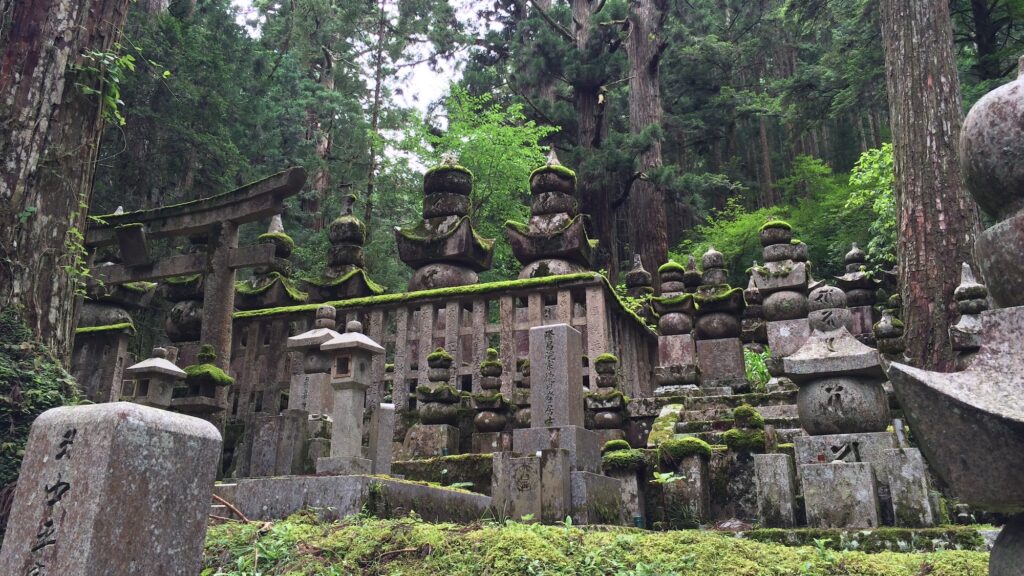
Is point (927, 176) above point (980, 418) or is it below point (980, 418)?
above

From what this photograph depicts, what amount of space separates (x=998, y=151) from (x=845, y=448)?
3704 mm

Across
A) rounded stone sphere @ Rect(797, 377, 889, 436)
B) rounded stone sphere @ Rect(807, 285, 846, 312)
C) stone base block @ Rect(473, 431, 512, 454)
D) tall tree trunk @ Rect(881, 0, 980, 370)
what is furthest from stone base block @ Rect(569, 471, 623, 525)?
tall tree trunk @ Rect(881, 0, 980, 370)

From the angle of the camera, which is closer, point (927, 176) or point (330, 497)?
point (330, 497)

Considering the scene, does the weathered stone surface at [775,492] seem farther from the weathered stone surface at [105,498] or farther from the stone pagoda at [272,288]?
the stone pagoda at [272,288]

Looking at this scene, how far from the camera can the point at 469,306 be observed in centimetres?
1046

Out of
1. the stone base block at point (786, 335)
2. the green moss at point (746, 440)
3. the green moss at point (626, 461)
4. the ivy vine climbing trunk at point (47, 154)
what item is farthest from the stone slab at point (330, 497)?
the stone base block at point (786, 335)

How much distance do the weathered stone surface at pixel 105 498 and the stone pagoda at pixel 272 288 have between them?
824 cm

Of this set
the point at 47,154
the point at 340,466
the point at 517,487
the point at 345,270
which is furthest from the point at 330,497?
the point at 345,270

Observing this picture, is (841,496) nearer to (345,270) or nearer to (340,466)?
(340,466)

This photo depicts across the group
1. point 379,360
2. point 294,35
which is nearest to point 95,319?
point 379,360

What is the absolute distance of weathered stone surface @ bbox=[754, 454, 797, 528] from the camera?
5758 mm

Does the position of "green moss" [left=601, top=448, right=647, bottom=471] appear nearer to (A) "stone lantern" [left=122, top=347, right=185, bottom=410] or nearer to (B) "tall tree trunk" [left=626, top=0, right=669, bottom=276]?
(A) "stone lantern" [left=122, top=347, right=185, bottom=410]

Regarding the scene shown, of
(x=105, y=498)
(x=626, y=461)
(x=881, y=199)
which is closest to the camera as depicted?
(x=105, y=498)

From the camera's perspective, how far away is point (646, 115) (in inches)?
822
